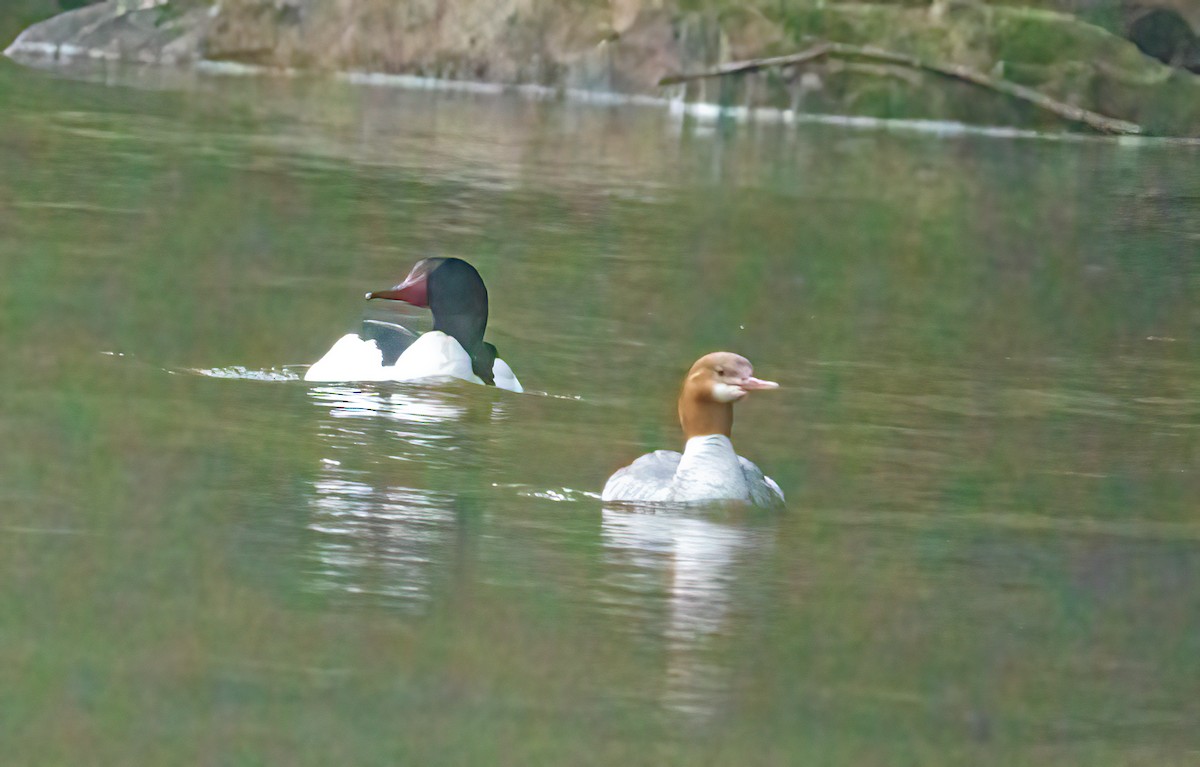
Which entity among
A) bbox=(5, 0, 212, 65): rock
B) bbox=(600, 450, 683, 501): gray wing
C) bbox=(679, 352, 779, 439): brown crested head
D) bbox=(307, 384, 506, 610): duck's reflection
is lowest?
bbox=(307, 384, 506, 610): duck's reflection

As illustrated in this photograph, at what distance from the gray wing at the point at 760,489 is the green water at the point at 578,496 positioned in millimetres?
160

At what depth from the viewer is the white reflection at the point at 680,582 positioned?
24.2 feet

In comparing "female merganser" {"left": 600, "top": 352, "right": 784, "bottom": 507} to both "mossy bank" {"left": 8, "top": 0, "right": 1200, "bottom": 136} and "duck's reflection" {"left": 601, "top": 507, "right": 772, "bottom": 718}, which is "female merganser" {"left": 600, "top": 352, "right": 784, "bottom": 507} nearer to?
"duck's reflection" {"left": 601, "top": 507, "right": 772, "bottom": 718}

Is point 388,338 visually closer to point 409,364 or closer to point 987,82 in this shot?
point 409,364

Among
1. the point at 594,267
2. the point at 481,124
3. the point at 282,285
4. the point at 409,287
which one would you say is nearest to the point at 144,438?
the point at 409,287

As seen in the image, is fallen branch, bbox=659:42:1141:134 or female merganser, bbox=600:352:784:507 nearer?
female merganser, bbox=600:352:784:507

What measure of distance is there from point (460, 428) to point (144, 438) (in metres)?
1.66

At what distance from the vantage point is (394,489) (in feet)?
32.6

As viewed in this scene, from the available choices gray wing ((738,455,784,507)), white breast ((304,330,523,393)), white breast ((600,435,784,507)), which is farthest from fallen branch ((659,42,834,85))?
white breast ((600,435,784,507))

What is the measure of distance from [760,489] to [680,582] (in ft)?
4.61

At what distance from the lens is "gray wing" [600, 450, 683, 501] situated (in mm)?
9852

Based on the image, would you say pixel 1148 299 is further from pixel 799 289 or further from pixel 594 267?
pixel 594 267

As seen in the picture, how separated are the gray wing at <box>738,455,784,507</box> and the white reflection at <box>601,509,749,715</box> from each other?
0.30 m

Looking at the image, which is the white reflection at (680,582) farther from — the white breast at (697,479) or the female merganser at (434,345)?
the female merganser at (434,345)
